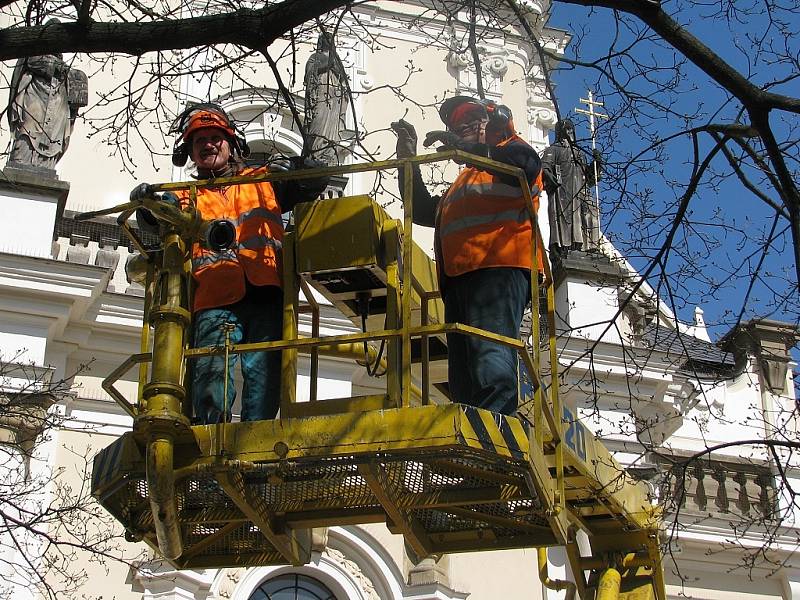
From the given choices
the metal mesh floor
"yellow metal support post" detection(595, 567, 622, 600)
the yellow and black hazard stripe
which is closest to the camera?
the yellow and black hazard stripe

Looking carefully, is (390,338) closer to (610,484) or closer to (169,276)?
(169,276)

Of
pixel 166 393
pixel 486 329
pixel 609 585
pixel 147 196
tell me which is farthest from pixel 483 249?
pixel 609 585

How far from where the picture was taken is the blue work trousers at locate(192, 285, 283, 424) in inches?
342

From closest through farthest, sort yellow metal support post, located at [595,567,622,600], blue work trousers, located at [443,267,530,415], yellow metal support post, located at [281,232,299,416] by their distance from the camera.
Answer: blue work trousers, located at [443,267,530,415], yellow metal support post, located at [281,232,299,416], yellow metal support post, located at [595,567,622,600]

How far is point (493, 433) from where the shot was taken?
791 centimetres

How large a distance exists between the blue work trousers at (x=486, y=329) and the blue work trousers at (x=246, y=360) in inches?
37.4

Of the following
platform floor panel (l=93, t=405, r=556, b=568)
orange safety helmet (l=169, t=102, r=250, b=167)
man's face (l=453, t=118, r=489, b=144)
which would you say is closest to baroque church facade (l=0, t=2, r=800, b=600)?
orange safety helmet (l=169, t=102, r=250, b=167)

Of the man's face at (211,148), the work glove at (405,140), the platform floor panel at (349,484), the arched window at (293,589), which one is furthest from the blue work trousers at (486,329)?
the arched window at (293,589)

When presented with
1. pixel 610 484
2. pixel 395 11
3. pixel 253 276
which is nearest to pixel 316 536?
pixel 610 484

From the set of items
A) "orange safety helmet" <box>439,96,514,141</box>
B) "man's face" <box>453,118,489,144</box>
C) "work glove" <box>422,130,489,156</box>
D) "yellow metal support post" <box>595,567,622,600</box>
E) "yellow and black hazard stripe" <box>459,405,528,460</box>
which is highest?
"orange safety helmet" <box>439,96,514,141</box>

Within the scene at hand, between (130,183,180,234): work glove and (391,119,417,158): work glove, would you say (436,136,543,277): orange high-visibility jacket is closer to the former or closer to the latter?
(391,119,417,158): work glove

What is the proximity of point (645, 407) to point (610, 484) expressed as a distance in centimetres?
809

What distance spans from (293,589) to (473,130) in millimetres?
7641

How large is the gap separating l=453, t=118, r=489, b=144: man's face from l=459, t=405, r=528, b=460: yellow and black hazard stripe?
1.88m
